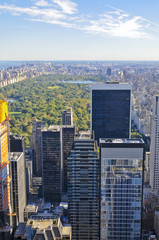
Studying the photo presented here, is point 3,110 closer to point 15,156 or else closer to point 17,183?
point 15,156

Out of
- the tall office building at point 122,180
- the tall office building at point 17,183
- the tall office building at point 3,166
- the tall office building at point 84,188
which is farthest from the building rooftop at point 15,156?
the tall office building at point 122,180

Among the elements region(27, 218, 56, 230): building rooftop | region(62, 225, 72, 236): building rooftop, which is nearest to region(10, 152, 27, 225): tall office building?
region(62, 225, 72, 236): building rooftop

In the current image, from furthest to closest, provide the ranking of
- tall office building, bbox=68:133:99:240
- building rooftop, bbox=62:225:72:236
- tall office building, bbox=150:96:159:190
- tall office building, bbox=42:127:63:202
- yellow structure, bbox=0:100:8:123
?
1. tall office building, bbox=42:127:63:202
2. tall office building, bbox=150:96:159:190
3. tall office building, bbox=68:133:99:240
4. yellow structure, bbox=0:100:8:123
5. building rooftop, bbox=62:225:72:236

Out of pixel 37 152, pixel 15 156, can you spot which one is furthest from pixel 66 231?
pixel 37 152

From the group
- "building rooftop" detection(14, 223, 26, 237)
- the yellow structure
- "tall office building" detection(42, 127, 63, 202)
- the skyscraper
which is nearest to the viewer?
"building rooftop" detection(14, 223, 26, 237)

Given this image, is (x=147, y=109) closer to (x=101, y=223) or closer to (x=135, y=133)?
(x=135, y=133)

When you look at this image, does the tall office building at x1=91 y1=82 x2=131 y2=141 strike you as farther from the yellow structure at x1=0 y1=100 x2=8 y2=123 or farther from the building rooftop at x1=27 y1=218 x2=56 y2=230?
the building rooftop at x1=27 y1=218 x2=56 y2=230
